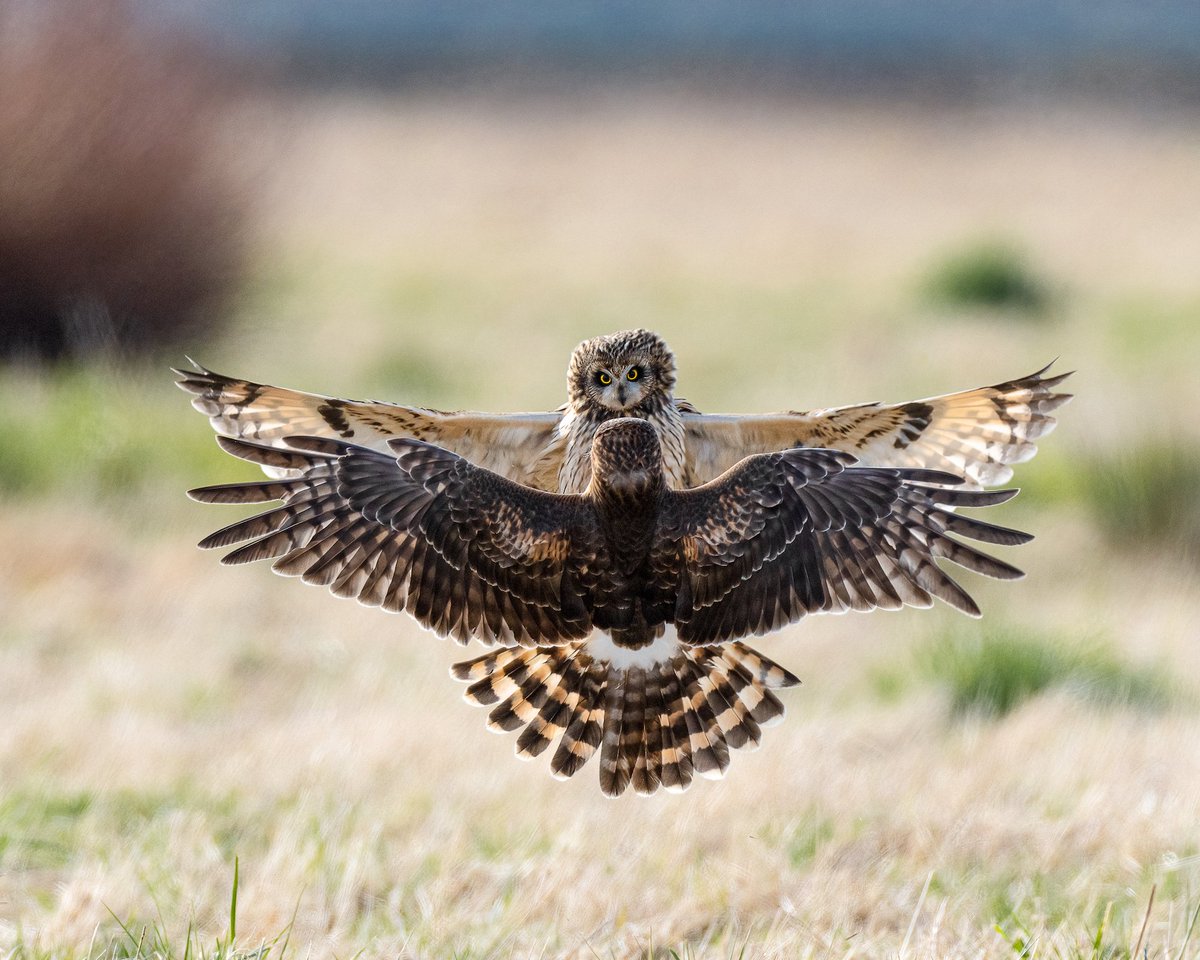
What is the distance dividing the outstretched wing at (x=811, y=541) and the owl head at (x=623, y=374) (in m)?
0.53

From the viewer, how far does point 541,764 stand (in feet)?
18.1

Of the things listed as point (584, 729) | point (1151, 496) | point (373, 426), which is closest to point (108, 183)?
point (1151, 496)

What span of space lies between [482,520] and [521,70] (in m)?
49.3

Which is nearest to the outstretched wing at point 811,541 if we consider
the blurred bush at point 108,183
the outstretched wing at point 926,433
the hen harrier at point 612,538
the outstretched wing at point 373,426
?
the hen harrier at point 612,538

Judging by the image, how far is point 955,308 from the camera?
18.2m

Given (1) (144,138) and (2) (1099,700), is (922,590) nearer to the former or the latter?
(2) (1099,700)

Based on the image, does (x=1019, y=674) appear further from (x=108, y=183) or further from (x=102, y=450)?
(x=108, y=183)

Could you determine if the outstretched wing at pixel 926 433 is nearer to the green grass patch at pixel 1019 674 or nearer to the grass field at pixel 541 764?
the grass field at pixel 541 764

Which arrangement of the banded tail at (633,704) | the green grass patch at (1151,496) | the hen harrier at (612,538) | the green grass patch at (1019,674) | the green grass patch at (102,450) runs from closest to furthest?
1. the hen harrier at (612,538)
2. the banded tail at (633,704)
3. the green grass patch at (1019,674)
4. the green grass patch at (1151,496)
5. the green grass patch at (102,450)

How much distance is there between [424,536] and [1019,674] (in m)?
3.46

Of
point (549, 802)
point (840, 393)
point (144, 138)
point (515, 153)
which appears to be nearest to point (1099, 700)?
point (549, 802)

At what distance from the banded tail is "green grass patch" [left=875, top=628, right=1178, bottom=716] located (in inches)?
88.2

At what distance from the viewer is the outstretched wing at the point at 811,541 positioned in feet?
11.5

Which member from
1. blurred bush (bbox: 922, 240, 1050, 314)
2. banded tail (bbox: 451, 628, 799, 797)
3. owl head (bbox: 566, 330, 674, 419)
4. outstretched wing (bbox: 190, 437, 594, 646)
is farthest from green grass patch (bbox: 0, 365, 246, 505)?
blurred bush (bbox: 922, 240, 1050, 314)
